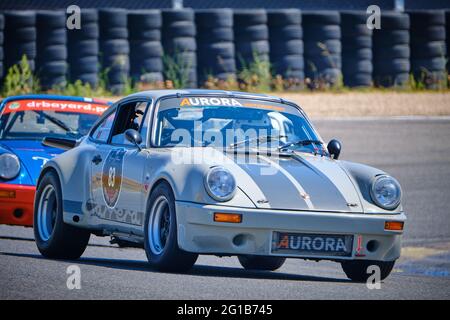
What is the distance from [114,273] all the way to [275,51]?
12.6 m

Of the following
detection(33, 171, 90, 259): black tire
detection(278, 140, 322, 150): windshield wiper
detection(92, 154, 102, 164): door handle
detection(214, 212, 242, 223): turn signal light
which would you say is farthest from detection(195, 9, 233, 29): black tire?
detection(214, 212, 242, 223): turn signal light

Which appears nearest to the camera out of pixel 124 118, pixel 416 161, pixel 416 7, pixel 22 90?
pixel 124 118

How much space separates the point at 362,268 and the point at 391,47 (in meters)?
12.4

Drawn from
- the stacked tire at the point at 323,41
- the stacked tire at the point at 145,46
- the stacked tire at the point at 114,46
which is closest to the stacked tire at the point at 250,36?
the stacked tire at the point at 323,41

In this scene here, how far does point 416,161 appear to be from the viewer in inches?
647

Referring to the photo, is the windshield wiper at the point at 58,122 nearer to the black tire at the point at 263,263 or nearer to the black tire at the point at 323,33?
the black tire at the point at 263,263

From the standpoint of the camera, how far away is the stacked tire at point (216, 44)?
19.1 metres

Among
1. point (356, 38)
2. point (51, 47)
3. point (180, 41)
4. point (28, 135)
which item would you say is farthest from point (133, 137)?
point (356, 38)

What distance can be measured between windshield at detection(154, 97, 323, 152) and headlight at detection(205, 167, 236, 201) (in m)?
0.76

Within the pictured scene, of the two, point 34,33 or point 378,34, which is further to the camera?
point 378,34

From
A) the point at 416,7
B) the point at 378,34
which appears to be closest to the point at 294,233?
the point at 378,34

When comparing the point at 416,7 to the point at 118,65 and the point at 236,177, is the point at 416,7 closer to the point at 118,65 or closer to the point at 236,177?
the point at 118,65

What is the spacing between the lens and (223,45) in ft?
62.8

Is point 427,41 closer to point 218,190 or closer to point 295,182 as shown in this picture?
point 295,182
